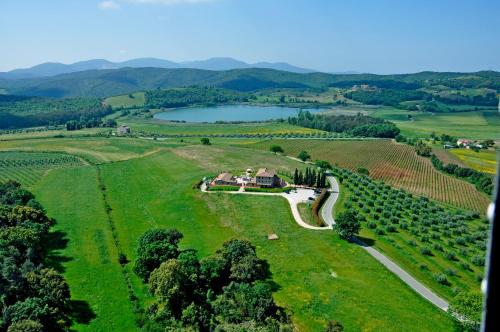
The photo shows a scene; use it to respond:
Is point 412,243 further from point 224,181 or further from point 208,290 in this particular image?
point 224,181

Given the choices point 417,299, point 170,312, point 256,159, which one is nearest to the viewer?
point 170,312

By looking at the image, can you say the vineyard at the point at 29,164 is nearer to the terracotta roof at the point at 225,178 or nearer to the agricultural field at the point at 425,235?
the terracotta roof at the point at 225,178

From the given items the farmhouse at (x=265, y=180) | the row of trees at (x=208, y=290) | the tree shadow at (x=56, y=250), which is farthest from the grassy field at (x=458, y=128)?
the tree shadow at (x=56, y=250)

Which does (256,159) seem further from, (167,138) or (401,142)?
(401,142)

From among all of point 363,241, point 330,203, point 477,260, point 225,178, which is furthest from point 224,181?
point 477,260

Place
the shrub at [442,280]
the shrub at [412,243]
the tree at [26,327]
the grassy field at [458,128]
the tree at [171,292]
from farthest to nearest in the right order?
the grassy field at [458,128], the shrub at [412,243], the shrub at [442,280], the tree at [171,292], the tree at [26,327]

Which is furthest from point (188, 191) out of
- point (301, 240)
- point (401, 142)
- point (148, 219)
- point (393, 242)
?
point (401, 142)

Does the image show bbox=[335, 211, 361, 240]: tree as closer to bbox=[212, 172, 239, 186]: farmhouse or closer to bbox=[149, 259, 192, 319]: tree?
bbox=[149, 259, 192, 319]: tree
